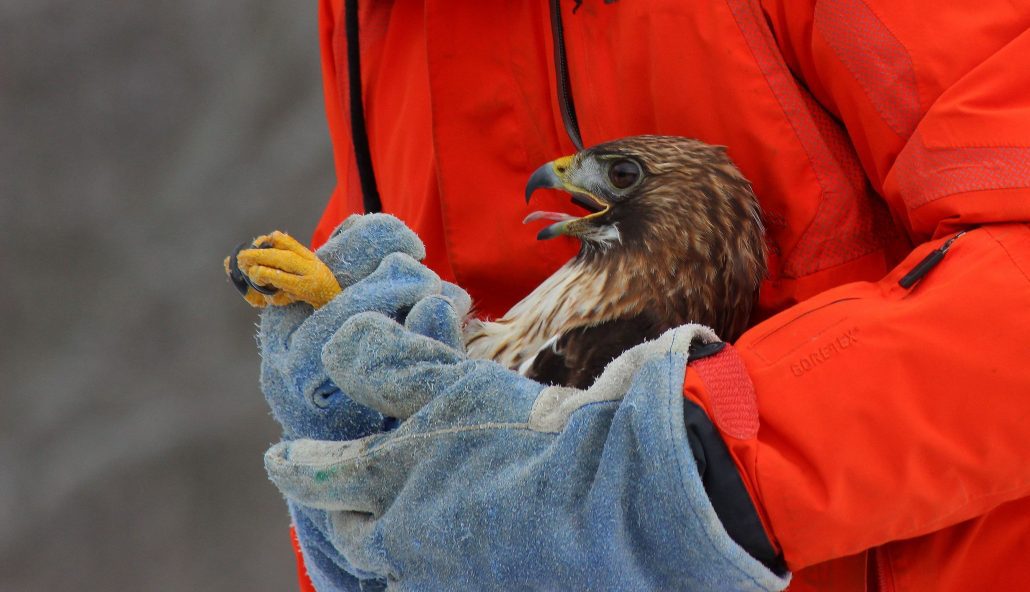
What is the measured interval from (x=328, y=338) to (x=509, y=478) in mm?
245

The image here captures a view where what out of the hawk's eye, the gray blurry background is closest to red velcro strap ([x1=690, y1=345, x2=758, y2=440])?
the hawk's eye

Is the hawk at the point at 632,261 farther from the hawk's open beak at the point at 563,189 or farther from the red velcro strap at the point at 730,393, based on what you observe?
the red velcro strap at the point at 730,393

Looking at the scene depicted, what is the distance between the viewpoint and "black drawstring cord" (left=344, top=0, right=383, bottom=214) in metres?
1.24

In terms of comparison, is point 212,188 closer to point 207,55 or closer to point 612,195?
point 207,55

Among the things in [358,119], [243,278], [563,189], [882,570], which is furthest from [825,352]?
[358,119]

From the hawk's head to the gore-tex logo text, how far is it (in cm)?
28

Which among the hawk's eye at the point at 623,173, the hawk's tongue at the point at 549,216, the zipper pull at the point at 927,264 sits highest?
the hawk's eye at the point at 623,173

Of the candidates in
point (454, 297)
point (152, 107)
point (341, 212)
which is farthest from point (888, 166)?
point (152, 107)

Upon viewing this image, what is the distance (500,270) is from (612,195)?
0.18 meters

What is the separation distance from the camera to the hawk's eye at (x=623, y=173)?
980 mm

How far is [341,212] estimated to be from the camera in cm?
143

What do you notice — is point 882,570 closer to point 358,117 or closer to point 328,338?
point 328,338

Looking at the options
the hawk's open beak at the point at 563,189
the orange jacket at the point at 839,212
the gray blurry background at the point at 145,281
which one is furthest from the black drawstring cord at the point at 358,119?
the gray blurry background at the point at 145,281

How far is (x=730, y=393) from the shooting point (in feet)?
2.06
